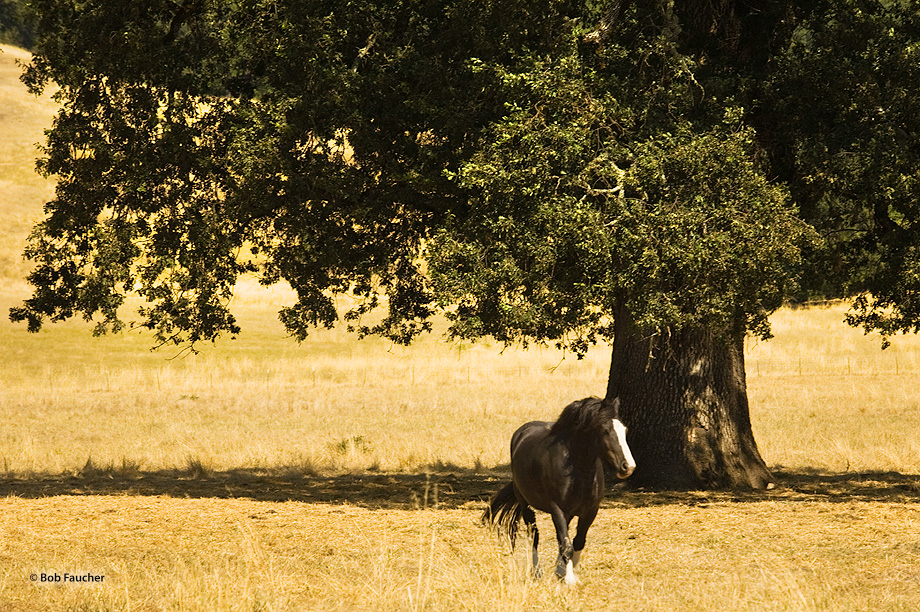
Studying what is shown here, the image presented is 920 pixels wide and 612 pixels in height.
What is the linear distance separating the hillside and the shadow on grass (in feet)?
113

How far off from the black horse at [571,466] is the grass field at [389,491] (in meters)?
0.57

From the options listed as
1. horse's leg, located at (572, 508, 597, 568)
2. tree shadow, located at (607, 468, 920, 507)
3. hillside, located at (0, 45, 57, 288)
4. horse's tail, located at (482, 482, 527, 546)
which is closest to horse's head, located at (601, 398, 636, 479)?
horse's leg, located at (572, 508, 597, 568)

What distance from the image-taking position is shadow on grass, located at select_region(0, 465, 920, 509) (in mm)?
15898

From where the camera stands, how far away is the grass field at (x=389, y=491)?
30.2ft

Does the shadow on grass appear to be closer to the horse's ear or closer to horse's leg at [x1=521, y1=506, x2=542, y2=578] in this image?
horse's leg at [x1=521, y1=506, x2=542, y2=578]

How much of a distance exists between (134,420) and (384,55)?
15072 millimetres

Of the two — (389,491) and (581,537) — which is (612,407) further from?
(389,491)

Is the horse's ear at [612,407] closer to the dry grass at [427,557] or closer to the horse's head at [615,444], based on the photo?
the horse's head at [615,444]

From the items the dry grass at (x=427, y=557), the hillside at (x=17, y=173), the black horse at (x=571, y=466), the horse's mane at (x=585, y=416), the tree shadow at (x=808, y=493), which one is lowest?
the dry grass at (x=427, y=557)

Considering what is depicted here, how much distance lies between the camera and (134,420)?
27.1 metres

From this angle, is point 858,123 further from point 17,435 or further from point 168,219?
point 17,435

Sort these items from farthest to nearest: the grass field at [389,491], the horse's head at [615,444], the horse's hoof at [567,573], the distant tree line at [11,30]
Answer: the distant tree line at [11,30], the horse's hoof at [567,573], the grass field at [389,491], the horse's head at [615,444]

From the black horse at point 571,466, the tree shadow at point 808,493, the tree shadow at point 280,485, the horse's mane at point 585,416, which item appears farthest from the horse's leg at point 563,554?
the tree shadow at point 808,493

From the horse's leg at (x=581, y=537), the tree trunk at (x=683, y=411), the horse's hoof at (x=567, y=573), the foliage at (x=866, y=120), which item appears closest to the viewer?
the horse's hoof at (x=567, y=573)
